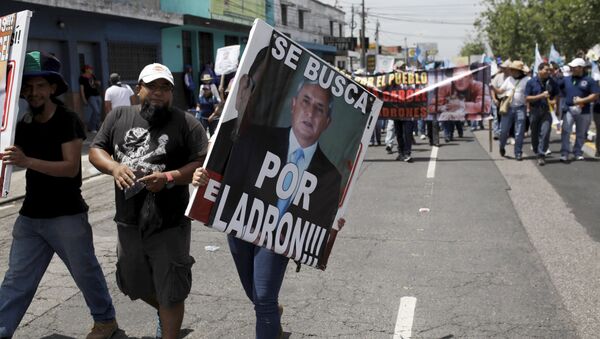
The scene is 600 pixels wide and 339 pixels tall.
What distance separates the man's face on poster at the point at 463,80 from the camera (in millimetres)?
13422

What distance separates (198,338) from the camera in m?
4.22

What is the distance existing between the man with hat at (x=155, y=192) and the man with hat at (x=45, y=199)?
0.27 meters

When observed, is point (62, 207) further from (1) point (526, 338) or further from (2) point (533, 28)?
(2) point (533, 28)

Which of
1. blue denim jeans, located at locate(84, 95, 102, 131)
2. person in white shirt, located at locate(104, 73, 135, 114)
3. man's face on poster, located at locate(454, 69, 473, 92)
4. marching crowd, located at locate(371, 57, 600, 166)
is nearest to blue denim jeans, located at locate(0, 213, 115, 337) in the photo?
marching crowd, located at locate(371, 57, 600, 166)

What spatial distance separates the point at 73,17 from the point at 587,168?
1547 cm

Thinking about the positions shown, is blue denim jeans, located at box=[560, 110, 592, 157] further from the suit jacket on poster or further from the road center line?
the suit jacket on poster

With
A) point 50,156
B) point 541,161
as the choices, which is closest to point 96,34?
point 541,161

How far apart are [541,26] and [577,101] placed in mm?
27395

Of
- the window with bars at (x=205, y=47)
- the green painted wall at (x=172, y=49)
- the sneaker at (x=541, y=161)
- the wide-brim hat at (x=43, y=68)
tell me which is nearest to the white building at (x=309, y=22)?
the window with bars at (x=205, y=47)

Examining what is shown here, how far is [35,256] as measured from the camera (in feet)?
13.0

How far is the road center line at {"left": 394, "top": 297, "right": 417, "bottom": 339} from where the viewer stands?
4.28 meters

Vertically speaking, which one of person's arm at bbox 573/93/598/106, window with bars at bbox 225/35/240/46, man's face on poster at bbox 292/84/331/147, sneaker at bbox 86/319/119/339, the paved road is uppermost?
window with bars at bbox 225/35/240/46

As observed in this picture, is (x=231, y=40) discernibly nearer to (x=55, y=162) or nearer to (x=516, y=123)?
(x=516, y=123)

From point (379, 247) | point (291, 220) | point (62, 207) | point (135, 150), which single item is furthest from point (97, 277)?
point (379, 247)
